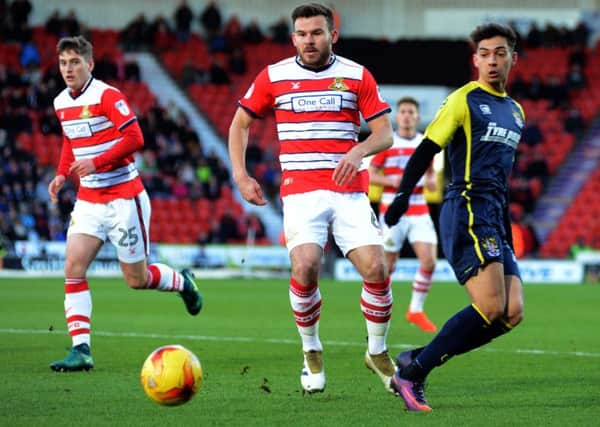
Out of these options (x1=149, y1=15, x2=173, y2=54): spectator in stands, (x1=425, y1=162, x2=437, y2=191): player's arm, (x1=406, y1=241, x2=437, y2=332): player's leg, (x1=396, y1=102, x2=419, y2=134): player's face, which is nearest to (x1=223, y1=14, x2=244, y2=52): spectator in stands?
(x1=149, y1=15, x2=173, y2=54): spectator in stands

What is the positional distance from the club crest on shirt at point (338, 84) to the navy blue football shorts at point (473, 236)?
41.5 inches

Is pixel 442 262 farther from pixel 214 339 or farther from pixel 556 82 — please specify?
pixel 214 339

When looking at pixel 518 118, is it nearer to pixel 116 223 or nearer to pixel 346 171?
pixel 346 171

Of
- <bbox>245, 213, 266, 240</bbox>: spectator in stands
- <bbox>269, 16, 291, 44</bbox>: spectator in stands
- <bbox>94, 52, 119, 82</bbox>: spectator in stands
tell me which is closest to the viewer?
<bbox>245, 213, 266, 240</bbox>: spectator in stands

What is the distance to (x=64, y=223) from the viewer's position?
26078 mm

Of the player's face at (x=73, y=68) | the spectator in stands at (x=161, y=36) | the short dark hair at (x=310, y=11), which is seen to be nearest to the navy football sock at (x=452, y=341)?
the short dark hair at (x=310, y=11)

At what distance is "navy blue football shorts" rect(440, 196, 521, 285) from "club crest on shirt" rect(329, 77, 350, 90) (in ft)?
3.46

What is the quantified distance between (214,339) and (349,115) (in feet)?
14.6

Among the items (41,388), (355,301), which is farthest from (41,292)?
(41,388)

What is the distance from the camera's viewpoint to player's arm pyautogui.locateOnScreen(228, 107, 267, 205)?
7145 mm

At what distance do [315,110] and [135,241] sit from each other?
2577 millimetres

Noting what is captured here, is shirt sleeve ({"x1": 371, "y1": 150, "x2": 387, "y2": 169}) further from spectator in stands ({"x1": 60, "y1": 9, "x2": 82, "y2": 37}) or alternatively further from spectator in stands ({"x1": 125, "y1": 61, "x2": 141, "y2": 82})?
spectator in stands ({"x1": 60, "y1": 9, "x2": 82, "y2": 37})

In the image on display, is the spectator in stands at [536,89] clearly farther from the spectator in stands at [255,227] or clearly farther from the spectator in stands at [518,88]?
the spectator in stands at [255,227]

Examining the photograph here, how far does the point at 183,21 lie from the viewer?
108ft
